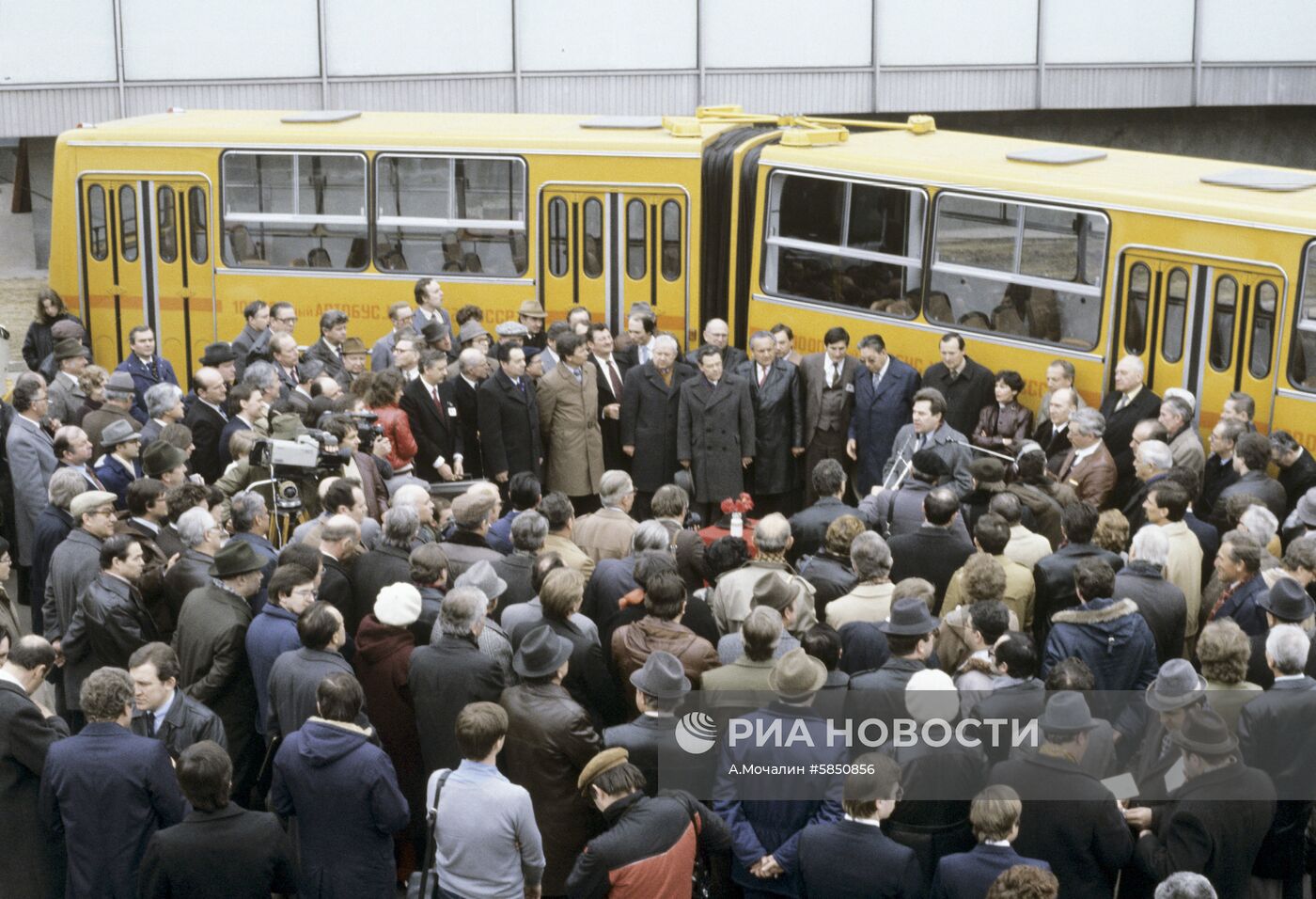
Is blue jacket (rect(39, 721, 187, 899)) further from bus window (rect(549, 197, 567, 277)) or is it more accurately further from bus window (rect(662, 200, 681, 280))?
bus window (rect(549, 197, 567, 277))

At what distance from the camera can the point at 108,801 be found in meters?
6.98

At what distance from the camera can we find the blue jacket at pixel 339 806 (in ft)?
22.9

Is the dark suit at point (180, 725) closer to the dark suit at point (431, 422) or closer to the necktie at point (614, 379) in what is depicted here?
the dark suit at point (431, 422)

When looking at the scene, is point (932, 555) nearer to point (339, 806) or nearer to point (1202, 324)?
point (339, 806)

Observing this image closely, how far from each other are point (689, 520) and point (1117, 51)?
52.0 feet

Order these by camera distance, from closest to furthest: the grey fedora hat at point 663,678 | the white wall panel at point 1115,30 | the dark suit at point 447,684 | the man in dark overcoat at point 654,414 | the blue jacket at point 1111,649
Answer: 1. the grey fedora hat at point 663,678
2. the dark suit at point 447,684
3. the blue jacket at point 1111,649
4. the man in dark overcoat at point 654,414
5. the white wall panel at point 1115,30

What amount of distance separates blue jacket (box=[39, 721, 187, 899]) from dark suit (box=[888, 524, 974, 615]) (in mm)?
4107

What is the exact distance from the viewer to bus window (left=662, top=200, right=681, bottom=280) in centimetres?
1512

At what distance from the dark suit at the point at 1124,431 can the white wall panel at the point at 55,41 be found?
1548 centimetres

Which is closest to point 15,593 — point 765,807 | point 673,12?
point 765,807

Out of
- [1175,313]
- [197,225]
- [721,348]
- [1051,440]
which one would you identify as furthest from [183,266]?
[1175,313]

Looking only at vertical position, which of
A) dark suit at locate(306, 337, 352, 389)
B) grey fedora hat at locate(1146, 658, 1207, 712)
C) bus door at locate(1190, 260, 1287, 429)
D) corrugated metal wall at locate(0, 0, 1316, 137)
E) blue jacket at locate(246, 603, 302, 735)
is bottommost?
blue jacket at locate(246, 603, 302, 735)

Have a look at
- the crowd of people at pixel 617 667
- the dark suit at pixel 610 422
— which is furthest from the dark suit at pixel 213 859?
the dark suit at pixel 610 422

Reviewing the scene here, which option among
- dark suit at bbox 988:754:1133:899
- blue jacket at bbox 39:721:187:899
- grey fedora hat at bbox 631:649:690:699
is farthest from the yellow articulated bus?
blue jacket at bbox 39:721:187:899
